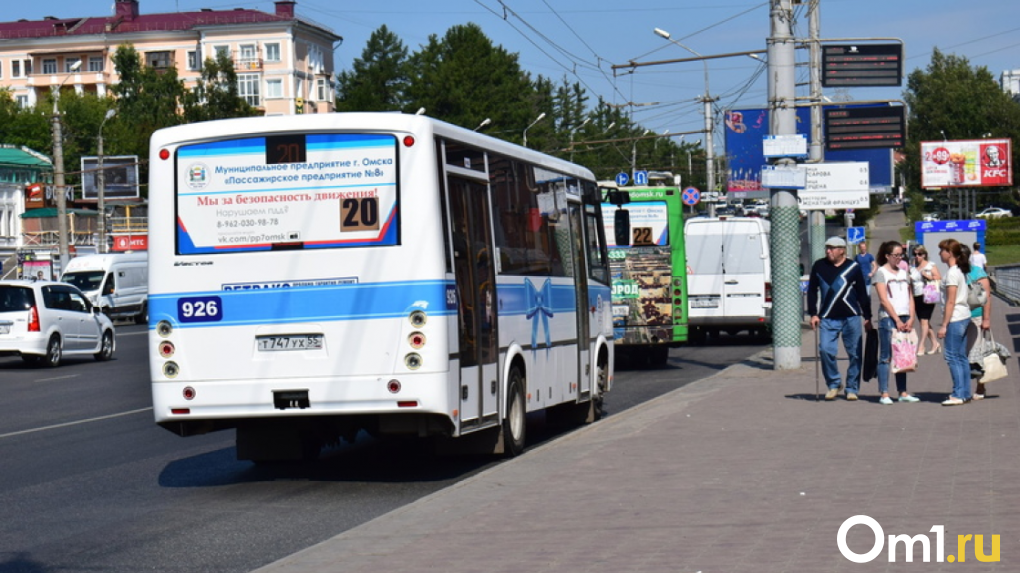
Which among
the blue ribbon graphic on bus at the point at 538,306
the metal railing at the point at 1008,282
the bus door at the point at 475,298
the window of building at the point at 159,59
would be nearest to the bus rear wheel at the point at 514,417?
the bus door at the point at 475,298

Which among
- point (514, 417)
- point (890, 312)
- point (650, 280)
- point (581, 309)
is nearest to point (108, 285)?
point (650, 280)

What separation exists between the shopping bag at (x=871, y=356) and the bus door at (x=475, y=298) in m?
5.62

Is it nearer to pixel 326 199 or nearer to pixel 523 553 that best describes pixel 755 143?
pixel 326 199

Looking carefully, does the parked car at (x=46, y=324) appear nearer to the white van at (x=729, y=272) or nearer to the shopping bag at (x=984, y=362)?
the white van at (x=729, y=272)

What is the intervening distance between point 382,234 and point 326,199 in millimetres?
534

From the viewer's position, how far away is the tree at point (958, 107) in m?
128

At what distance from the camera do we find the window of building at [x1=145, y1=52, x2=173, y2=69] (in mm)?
124000

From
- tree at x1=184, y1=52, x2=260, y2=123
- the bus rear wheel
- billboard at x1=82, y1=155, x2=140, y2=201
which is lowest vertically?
the bus rear wheel

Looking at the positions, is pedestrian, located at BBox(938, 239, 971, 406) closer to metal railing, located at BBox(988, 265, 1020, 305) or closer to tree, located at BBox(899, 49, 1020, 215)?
metal railing, located at BBox(988, 265, 1020, 305)

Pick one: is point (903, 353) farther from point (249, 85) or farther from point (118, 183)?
point (249, 85)

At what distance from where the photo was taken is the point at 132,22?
12688cm

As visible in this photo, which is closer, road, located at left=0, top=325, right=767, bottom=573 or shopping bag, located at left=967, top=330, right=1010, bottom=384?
road, located at left=0, top=325, right=767, bottom=573

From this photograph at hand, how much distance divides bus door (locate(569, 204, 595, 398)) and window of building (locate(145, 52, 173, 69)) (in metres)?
113

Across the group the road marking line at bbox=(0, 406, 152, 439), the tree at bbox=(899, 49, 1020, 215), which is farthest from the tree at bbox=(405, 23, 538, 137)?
the road marking line at bbox=(0, 406, 152, 439)
